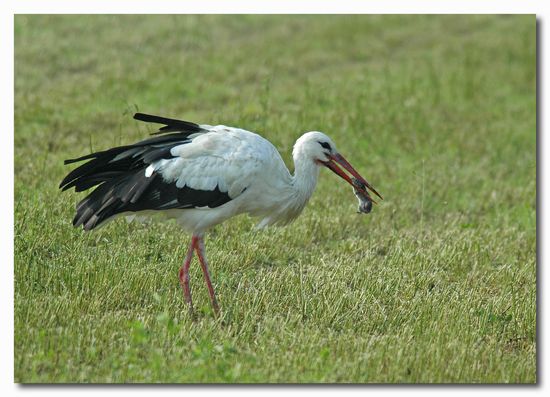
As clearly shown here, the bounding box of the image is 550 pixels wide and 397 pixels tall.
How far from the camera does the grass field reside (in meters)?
5.48

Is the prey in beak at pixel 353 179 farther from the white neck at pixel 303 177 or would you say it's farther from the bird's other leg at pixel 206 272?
the bird's other leg at pixel 206 272

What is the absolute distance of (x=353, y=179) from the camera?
22.3ft

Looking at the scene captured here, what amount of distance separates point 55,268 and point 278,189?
1.82 meters

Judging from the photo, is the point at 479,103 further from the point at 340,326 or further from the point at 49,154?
the point at 340,326

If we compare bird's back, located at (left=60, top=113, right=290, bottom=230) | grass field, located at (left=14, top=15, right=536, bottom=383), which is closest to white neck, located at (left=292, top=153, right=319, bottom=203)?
bird's back, located at (left=60, top=113, right=290, bottom=230)

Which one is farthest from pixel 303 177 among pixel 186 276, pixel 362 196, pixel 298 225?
pixel 298 225

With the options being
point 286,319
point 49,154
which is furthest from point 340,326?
point 49,154

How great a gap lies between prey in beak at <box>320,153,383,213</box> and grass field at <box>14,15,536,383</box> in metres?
0.68

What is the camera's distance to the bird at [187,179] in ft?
20.2

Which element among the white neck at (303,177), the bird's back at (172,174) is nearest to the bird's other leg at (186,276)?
the bird's back at (172,174)

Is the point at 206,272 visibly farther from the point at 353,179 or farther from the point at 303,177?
the point at 353,179

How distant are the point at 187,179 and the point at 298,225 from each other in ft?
7.84

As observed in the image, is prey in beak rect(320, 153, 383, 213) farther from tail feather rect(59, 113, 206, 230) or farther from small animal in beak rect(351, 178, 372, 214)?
tail feather rect(59, 113, 206, 230)
